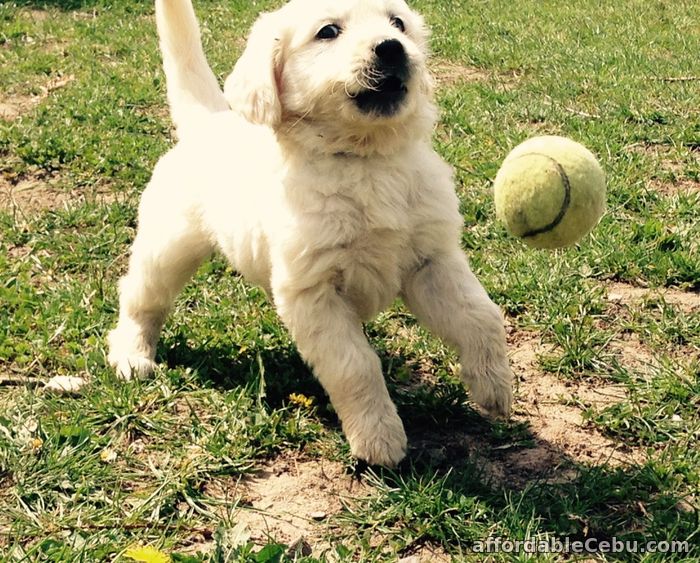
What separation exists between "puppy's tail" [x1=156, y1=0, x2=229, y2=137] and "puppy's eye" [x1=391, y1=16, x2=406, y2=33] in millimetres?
897

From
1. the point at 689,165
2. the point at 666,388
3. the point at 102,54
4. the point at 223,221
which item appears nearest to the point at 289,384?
the point at 223,221

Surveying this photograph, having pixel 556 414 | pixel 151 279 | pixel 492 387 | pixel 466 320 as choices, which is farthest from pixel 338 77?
pixel 556 414

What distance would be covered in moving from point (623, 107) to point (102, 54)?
14.6 feet

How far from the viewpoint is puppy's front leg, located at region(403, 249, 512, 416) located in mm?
2863

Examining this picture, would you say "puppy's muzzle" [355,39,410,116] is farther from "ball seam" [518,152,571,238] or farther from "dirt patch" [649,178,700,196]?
"dirt patch" [649,178,700,196]

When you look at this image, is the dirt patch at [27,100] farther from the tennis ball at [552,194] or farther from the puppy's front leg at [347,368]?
the tennis ball at [552,194]

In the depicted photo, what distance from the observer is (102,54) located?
25.7 ft

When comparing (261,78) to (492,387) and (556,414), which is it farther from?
(556,414)

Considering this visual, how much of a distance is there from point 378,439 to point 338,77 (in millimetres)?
1142

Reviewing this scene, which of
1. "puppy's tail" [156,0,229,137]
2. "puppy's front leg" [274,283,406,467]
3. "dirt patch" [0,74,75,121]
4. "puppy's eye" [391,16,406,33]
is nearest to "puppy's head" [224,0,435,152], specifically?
"puppy's eye" [391,16,406,33]

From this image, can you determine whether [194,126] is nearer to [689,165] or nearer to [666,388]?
[666,388]

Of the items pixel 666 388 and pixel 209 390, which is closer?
pixel 666 388

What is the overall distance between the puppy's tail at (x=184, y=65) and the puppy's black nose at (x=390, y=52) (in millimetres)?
1066

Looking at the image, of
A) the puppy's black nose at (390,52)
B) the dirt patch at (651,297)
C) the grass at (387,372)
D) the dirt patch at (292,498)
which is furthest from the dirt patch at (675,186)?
the dirt patch at (292,498)
